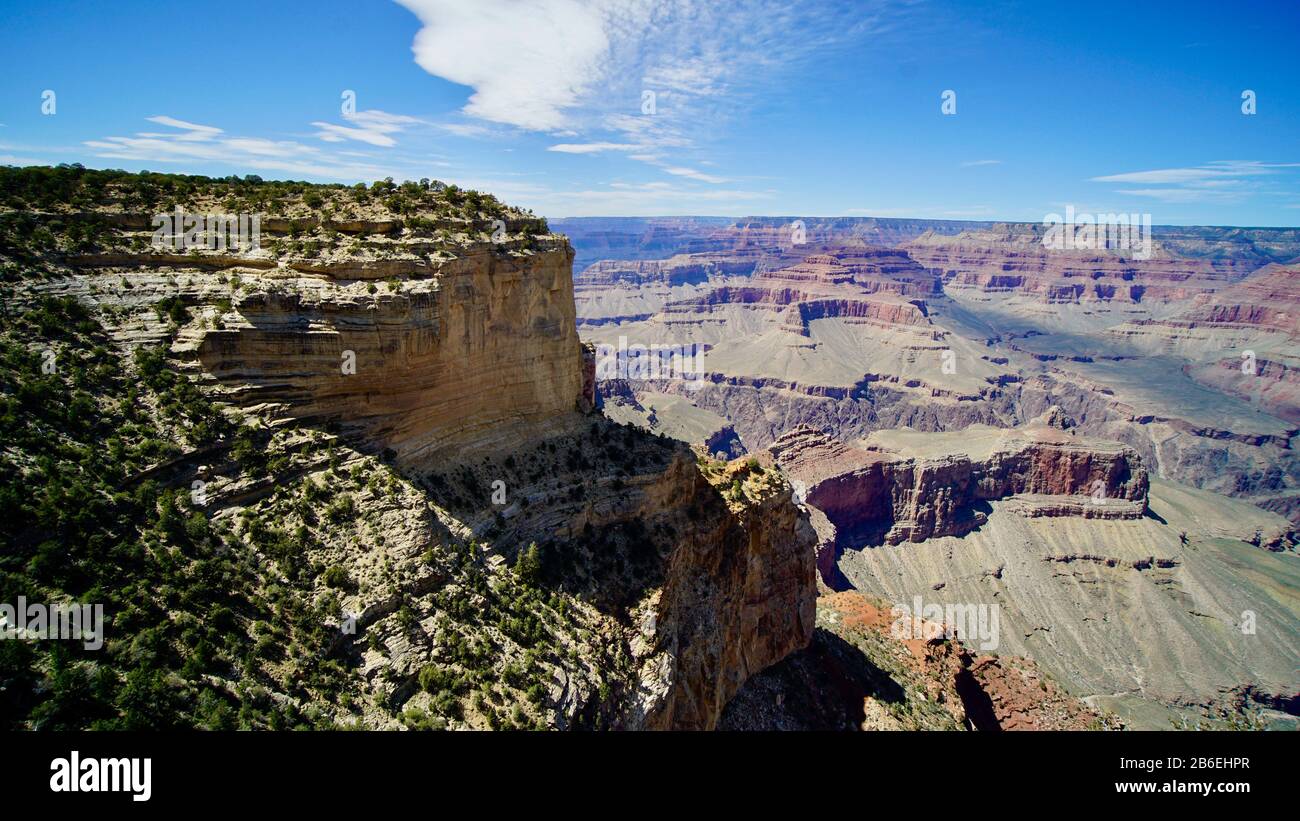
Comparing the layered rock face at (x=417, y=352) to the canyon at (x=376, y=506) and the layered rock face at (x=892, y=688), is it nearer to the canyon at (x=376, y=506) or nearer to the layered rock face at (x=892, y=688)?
the canyon at (x=376, y=506)

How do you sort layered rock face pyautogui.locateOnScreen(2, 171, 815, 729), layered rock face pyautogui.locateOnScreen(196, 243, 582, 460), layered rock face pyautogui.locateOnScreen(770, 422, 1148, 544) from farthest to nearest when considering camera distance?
layered rock face pyautogui.locateOnScreen(770, 422, 1148, 544), layered rock face pyautogui.locateOnScreen(196, 243, 582, 460), layered rock face pyautogui.locateOnScreen(2, 171, 815, 729)

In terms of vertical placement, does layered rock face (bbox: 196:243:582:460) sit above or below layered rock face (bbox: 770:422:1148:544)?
above

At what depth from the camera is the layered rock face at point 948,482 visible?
331 ft

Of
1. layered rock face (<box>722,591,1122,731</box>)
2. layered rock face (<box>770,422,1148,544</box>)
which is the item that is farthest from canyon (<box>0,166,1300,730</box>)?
layered rock face (<box>770,422,1148,544</box>)

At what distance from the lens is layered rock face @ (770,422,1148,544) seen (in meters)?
101

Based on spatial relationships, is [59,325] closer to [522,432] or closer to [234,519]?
[234,519]

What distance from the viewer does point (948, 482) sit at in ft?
342

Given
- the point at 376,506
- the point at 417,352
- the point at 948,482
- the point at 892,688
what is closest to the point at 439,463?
the point at 376,506

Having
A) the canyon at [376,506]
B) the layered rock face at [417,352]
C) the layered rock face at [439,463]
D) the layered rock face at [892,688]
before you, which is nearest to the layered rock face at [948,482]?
the layered rock face at [892,688]

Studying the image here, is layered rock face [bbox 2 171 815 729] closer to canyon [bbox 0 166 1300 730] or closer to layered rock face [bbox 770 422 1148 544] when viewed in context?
canyon [bbox 0 166 1300 730]

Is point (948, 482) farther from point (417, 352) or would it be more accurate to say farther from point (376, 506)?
point (376, 506)
